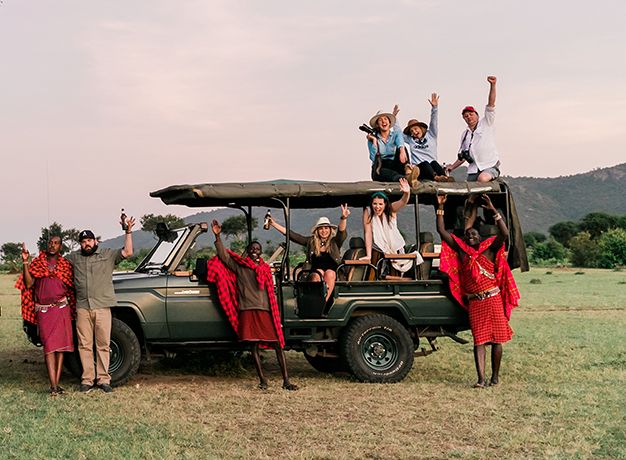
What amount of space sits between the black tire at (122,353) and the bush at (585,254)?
2335 inches

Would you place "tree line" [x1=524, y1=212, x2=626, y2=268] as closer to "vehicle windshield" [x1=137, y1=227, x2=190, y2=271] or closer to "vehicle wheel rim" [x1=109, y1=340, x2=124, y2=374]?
"vehicle windshield" [x1=137, y1=227, x2=190, y2=271]

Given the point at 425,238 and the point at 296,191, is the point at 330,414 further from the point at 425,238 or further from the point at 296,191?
the point at 425,238

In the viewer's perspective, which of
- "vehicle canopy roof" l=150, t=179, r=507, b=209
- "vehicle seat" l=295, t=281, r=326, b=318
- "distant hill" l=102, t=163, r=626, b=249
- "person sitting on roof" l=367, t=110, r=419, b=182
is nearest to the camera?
"vehicle canopy roof" l=150, t=179, r=507, b=209

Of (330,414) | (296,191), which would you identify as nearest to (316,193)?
(296,191)

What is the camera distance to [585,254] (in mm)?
67500

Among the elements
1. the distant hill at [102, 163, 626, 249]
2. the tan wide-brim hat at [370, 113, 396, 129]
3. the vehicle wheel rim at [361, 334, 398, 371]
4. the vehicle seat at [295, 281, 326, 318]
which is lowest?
the vehicle wheel rim at [361, 334, 398, 371]

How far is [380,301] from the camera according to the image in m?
11.4

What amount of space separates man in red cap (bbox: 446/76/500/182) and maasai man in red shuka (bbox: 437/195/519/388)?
110 centimetres

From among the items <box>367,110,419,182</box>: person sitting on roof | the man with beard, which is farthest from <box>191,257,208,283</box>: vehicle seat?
<box>367,110,419,182</box>: person sitting on roof

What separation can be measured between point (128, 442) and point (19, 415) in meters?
1.82

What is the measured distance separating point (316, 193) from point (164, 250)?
201cm

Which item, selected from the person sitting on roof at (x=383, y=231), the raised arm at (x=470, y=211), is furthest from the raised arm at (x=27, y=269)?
the raised arm at (x=470, y=211)

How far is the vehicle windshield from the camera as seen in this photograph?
1143 cm

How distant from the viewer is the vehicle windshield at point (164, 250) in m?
11.4
